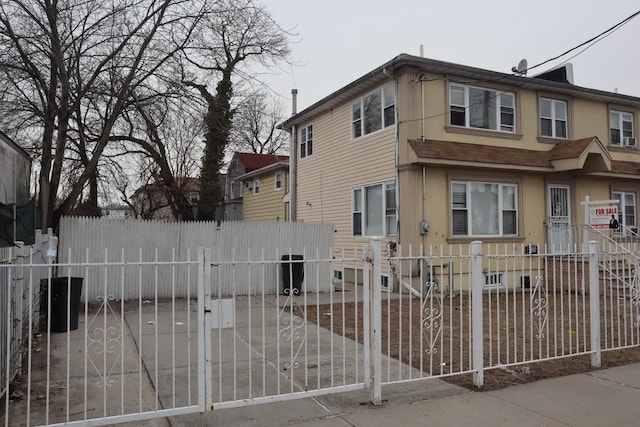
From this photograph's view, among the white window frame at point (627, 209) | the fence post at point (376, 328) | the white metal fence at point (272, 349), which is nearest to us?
the white metal fence at point (272, 349)

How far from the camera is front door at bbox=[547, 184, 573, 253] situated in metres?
15.0

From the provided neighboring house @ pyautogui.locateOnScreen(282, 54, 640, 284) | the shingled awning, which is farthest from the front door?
the shingled awning

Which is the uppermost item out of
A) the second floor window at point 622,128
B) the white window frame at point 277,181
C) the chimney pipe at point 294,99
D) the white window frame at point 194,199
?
the chimney pipe at point 294,99

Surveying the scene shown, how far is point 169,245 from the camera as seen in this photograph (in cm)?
1266

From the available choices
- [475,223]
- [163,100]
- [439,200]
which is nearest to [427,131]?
[439,200]

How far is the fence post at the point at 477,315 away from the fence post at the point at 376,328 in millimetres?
1204

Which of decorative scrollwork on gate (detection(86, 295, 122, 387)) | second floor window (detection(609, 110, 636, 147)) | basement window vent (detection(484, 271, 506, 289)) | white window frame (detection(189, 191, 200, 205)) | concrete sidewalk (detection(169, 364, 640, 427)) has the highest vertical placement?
second floor window (detection(609, 110, 636, 147))

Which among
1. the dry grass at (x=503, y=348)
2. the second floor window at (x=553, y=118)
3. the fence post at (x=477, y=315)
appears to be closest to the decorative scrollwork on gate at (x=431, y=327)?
the dry grass at (x=503, y=348)

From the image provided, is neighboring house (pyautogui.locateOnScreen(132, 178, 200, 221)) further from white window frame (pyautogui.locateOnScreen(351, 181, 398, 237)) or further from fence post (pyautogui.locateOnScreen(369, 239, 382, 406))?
fence post (pyautogui.locateOnScreen(369, 239, 382, 406))

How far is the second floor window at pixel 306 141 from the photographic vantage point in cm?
1900

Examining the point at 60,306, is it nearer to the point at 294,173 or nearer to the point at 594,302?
the point at 594,302

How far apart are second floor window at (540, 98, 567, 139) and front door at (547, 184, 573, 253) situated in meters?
1.72

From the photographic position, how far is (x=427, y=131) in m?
13.4

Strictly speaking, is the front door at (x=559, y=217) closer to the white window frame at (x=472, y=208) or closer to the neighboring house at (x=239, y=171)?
the white window frame at (x=472, y=208)
